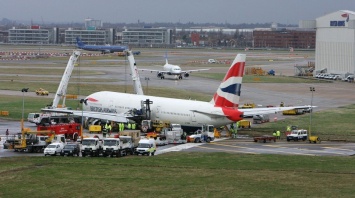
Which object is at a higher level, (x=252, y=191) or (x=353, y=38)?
(x=353, y=38)

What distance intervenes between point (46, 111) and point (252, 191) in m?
41.3

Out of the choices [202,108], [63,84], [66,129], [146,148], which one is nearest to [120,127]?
[202,108]

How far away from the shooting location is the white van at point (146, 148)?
219ft

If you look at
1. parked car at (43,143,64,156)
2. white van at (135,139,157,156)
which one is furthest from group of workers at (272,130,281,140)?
parked car at (43,143,64,156)

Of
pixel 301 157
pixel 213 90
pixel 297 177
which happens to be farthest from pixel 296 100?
pixel 297 177

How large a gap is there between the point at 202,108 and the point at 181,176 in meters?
26.7

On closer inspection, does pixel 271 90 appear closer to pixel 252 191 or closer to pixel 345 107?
pixel 345 107

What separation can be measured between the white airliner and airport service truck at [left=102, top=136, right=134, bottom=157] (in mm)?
15042

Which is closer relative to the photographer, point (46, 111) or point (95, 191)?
point (95, 191)

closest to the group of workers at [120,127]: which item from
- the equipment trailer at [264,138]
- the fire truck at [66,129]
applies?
the fire truck at [66,129]

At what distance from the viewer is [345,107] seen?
376ft

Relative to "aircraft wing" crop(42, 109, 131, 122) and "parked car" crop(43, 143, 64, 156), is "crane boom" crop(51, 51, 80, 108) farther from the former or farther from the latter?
"parked car" crop(43, 143, 64, 156)

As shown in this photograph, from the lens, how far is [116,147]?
214 feet

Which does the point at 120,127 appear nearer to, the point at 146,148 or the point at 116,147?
Result: the point at 146,148
